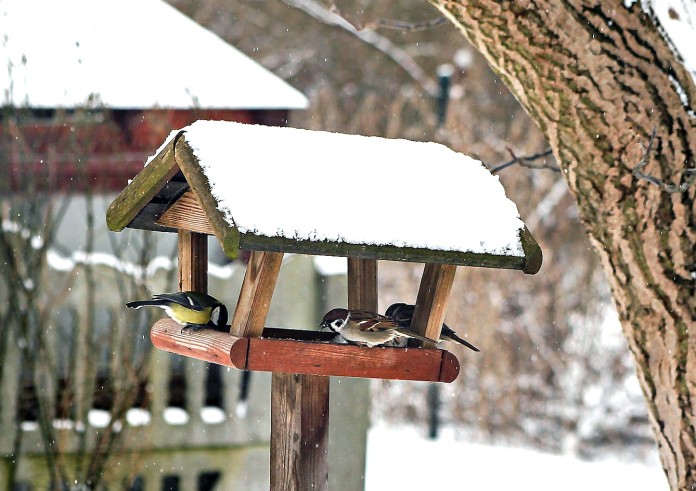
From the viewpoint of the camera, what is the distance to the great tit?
3.21m

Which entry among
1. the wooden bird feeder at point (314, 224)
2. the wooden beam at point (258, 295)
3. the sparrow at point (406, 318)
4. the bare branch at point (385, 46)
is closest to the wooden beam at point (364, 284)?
the sparrow at point (406, 318)

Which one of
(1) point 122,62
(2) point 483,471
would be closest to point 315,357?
(1) point 122,62

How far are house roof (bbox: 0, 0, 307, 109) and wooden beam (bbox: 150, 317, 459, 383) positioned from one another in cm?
330

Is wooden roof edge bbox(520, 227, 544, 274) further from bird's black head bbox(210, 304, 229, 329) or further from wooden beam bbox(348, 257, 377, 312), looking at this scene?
bird's black head bbox(210, 304, 229, 329)

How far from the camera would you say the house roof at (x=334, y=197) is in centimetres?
279

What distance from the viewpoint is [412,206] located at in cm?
302

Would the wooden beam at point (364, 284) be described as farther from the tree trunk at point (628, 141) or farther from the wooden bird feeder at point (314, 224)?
the tree trunk at point (628, 141)

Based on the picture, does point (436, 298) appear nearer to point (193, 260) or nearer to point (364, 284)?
point (364, 284)

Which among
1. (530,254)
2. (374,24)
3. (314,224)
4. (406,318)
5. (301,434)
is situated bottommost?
(301,434)

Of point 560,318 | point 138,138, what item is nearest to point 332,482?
point 138,138

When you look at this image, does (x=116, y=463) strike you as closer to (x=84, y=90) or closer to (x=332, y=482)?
(x=332, y=482)

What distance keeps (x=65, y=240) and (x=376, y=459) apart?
9.73 ft

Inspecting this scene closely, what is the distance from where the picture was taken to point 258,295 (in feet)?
9.99

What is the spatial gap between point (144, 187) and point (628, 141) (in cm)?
161
